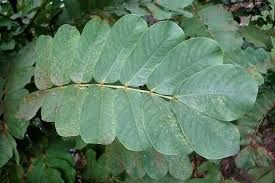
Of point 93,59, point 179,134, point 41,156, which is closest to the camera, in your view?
point 179,134

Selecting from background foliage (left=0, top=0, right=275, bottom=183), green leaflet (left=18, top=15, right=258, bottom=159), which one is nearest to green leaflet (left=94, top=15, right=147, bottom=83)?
green leaflet (left=18, top=15, right=258, bottom=159)

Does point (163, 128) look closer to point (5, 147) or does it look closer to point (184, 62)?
point (184, 62)

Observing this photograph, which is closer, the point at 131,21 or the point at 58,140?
the point at 131,21

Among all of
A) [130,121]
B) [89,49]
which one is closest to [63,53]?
[89,49]

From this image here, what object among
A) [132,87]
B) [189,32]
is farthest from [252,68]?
[132,87]

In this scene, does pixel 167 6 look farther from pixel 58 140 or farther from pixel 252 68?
pixel 58 140

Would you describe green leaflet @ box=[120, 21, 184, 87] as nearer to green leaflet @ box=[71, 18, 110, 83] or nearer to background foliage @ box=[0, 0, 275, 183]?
green leaflet @ box=[71, 18, 110, 83]

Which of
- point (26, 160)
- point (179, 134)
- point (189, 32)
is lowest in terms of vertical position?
point (26, 160)
